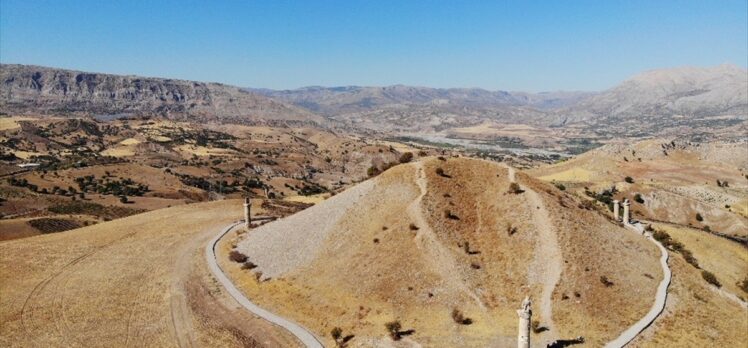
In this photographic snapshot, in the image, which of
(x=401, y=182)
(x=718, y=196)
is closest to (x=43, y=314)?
(x=401, y=182)

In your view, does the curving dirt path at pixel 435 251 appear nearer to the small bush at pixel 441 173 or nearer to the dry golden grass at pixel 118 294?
the small bush at pixel 441 173

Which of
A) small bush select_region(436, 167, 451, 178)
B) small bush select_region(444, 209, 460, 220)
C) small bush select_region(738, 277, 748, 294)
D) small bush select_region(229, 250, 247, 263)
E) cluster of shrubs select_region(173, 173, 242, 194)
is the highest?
small bush select_region(436, 167, 451, 178)

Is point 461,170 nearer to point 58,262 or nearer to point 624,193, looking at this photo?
point 58,262

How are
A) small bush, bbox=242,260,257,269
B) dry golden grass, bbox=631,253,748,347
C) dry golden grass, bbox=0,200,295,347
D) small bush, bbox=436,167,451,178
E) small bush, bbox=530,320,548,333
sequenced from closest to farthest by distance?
small bush, bbox=530,320,548,333
dry golden grass, bbox=631,253,748,347
dry golden grass, bbox=0,200,295,347
small bush, bbox=242,260,257,269
small bush, bbox=436,167,451,178

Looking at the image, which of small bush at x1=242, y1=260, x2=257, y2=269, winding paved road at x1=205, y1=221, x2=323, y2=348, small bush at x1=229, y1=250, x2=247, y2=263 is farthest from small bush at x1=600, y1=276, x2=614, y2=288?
small bush at x1=229, y1=250, x2=247, y2=263

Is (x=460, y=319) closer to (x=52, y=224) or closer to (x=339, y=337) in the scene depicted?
(x=339, y=337)

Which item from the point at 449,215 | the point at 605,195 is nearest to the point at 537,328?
the point at 449,215

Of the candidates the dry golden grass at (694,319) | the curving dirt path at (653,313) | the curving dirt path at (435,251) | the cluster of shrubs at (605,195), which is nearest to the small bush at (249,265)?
the curving dirt path at (435,251)

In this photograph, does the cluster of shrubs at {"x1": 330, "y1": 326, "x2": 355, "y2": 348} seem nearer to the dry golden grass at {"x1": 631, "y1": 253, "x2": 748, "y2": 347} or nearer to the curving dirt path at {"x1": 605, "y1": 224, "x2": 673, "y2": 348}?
the curving dirt path at {"x1": 605, "y1": 224, "x2": 673, "y2": 348}
